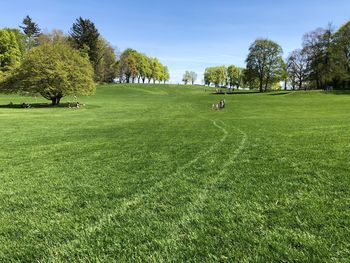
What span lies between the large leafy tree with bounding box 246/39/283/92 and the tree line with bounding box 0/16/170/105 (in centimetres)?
4191

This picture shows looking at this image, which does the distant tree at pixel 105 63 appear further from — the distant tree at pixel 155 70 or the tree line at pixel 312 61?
the tree line at pixel 312 61

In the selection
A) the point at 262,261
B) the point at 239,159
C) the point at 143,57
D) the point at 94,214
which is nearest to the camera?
the point at 262,261

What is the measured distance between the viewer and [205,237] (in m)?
4.36

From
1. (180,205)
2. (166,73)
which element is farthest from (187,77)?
(180,205)

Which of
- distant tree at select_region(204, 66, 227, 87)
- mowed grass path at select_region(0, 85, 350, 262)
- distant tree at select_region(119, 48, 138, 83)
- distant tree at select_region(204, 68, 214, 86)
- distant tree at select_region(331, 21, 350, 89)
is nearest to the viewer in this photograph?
mowed grass path at select_region(0, 85, 350, 262)

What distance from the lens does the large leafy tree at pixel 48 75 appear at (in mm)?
41375

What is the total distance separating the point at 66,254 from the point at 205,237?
6.12 ft

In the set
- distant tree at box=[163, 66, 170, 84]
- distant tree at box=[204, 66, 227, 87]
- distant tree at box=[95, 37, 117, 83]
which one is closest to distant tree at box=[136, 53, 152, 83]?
distant tree at box=[95, 37, 117, 83]

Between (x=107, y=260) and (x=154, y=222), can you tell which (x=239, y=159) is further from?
(x=107, y=260)

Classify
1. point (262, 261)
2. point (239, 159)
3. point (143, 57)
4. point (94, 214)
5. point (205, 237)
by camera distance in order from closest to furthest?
point (262, 261) < point (205, 237) < point (94, 214) < point (239, 159) < point (143, 57)

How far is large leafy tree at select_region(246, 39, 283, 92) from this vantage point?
266 ft

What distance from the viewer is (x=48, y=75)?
135ft

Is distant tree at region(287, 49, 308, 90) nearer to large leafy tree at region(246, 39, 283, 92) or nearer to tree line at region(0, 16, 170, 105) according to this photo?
large leafy tree at region(246, 39, 283, 92)

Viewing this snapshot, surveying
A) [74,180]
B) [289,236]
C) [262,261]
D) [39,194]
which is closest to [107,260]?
[262,261]
